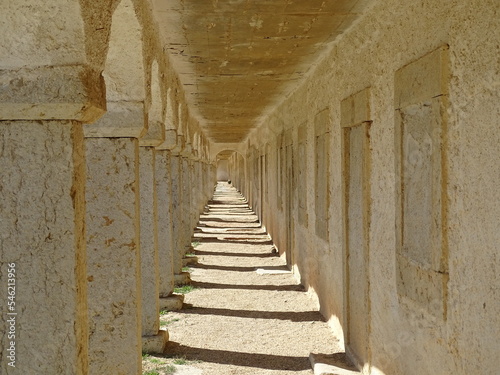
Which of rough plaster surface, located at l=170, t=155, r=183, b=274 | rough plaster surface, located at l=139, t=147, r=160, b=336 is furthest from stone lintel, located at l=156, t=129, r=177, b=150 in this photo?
rough plaster surface, located at l=139, t=147, r=160, b=336

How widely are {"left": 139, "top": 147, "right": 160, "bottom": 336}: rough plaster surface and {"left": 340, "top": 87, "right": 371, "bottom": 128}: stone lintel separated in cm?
232

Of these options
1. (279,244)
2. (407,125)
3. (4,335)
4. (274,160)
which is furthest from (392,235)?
(274,160)

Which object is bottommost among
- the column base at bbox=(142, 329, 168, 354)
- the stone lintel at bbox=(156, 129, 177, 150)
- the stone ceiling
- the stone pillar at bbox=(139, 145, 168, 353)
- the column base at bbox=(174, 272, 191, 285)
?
the column base at bbox=(142, 329, 168, 354)

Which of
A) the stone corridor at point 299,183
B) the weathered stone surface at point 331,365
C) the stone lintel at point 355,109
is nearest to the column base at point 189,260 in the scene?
the stone corridor at point 299,183

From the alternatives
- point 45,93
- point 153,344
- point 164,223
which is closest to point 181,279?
point 164,223

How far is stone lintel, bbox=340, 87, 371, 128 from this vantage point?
17.6ft

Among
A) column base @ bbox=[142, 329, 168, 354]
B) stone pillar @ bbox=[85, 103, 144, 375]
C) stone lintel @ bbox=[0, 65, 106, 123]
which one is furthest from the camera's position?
column base @ bbox=[142, 329, 168, 354]

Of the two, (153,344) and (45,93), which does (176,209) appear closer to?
(153,344)

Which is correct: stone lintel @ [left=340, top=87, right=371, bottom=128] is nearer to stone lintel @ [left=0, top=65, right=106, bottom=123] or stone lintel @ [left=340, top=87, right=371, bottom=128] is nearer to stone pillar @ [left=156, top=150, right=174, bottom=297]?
stone pillar @ [left=156, top=150, right=174, bottom=297]

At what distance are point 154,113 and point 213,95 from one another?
4617mm

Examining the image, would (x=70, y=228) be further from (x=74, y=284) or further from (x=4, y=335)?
(x=4, y=335)

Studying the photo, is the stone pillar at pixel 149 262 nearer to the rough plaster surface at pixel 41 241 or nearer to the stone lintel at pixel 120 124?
the stone lintel at pixel 120 124

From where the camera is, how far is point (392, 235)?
4.71m

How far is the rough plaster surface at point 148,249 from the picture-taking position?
641 cm
